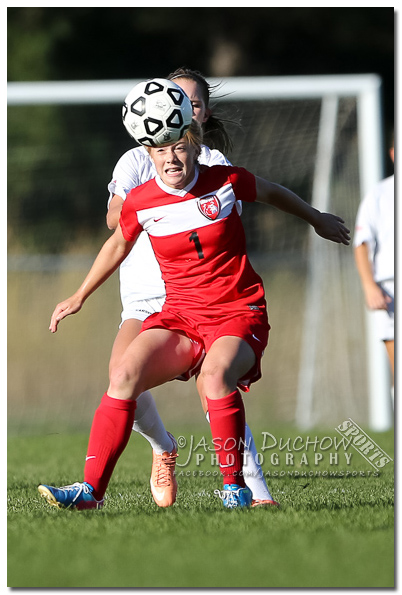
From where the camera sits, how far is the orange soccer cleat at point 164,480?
4316 millimetres

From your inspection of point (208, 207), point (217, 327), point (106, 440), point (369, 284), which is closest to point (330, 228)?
point (208, 207)

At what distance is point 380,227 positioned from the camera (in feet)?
18.3

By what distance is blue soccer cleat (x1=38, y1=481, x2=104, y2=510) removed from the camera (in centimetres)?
376

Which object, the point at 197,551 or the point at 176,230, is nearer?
the point at 197,551

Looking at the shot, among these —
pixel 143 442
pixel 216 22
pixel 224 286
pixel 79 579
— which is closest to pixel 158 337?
pixel 224 286

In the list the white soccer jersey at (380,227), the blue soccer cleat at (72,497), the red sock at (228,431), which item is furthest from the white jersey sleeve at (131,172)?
the white soccer jersey at (380,227)

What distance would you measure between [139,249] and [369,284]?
4.54 feet

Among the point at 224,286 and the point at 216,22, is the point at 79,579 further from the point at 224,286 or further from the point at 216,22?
the point at 216,22

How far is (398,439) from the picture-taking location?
3.47 metres

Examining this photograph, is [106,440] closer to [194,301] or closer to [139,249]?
[194,301]

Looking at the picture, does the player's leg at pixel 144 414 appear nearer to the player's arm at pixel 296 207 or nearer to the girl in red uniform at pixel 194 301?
the girl in red uniform at pixel 194 301

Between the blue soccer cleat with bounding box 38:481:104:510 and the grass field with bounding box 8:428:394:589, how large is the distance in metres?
0.05

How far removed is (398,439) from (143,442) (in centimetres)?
471

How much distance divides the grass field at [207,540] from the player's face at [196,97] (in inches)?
72.4
